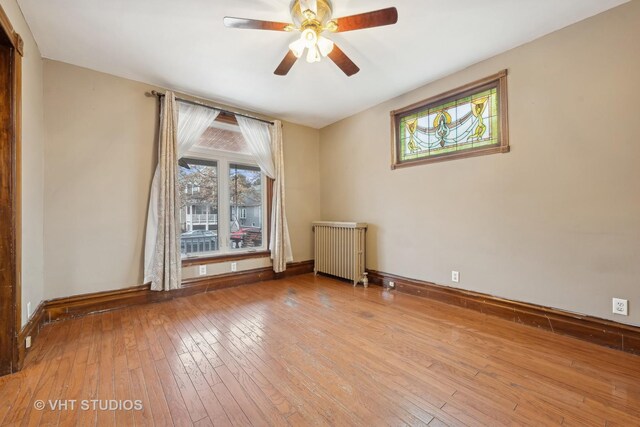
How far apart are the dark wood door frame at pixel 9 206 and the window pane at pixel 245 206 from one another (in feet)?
7.36

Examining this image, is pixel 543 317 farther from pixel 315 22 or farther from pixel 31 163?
pixel 31 163

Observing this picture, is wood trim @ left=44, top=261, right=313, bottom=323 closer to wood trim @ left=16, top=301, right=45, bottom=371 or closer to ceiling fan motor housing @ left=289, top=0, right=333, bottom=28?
wood trim @ left=16, top=301, right=45, bottom=371

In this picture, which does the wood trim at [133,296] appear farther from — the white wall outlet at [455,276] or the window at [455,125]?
the window at [455,125]

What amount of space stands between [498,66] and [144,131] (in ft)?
13.0

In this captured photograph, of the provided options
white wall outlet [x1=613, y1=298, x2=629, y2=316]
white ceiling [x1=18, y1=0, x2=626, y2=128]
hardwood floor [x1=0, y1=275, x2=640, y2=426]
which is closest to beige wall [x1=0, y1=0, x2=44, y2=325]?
white ceiling [x1=18, y1=0, x2=626, y2=128]

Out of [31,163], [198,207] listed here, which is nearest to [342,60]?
[198,207]

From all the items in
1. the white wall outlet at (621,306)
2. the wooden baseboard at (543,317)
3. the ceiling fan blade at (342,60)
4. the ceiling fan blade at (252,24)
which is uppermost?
the ceiling fan blade at (252,24)

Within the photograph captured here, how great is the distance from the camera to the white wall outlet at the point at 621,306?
1.94 m

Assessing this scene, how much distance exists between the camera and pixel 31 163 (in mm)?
2164

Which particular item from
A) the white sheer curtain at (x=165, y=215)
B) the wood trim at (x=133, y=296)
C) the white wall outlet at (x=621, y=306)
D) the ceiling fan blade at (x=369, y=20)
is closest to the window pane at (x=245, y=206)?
the wood trim at (x=133, y=296)

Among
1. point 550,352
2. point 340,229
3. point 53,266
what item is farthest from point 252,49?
point 550,352

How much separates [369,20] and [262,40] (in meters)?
1.06

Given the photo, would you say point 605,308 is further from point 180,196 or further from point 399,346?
point 180,196

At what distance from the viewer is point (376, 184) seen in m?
3.77
